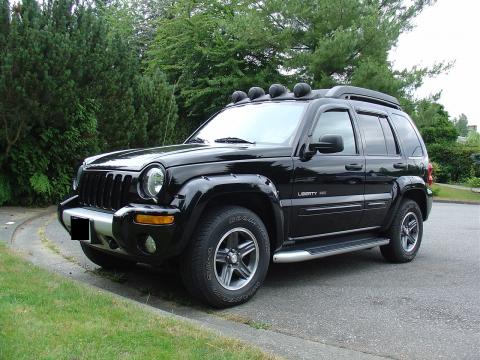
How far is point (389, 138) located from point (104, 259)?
361 centimetres

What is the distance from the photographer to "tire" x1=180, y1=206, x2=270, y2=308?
159 inches

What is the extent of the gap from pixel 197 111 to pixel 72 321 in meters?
18.4

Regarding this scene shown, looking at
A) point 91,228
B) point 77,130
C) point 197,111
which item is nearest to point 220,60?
point 197,111

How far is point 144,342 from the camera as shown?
3.13 metres

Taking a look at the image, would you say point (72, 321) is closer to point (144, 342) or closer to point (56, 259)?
point (144, 342)

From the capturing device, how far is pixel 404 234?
6.34 metres

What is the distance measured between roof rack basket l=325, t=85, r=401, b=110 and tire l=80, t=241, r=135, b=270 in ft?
9.26

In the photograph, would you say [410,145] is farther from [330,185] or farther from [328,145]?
[328,145]

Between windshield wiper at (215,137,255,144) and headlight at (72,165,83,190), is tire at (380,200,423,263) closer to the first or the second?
windshield wiper at (215,137,255,144)

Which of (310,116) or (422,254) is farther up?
(310,116)

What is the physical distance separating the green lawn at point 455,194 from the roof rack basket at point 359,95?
40.2 ft

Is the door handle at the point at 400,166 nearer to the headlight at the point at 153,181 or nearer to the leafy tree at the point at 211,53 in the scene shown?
the headlight at the point at 153,181

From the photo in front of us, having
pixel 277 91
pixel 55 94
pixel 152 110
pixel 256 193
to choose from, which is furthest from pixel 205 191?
pixel 152 110

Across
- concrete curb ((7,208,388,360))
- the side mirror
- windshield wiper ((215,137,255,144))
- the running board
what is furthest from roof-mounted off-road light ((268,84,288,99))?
concrete curb ((7,208,388,360))
